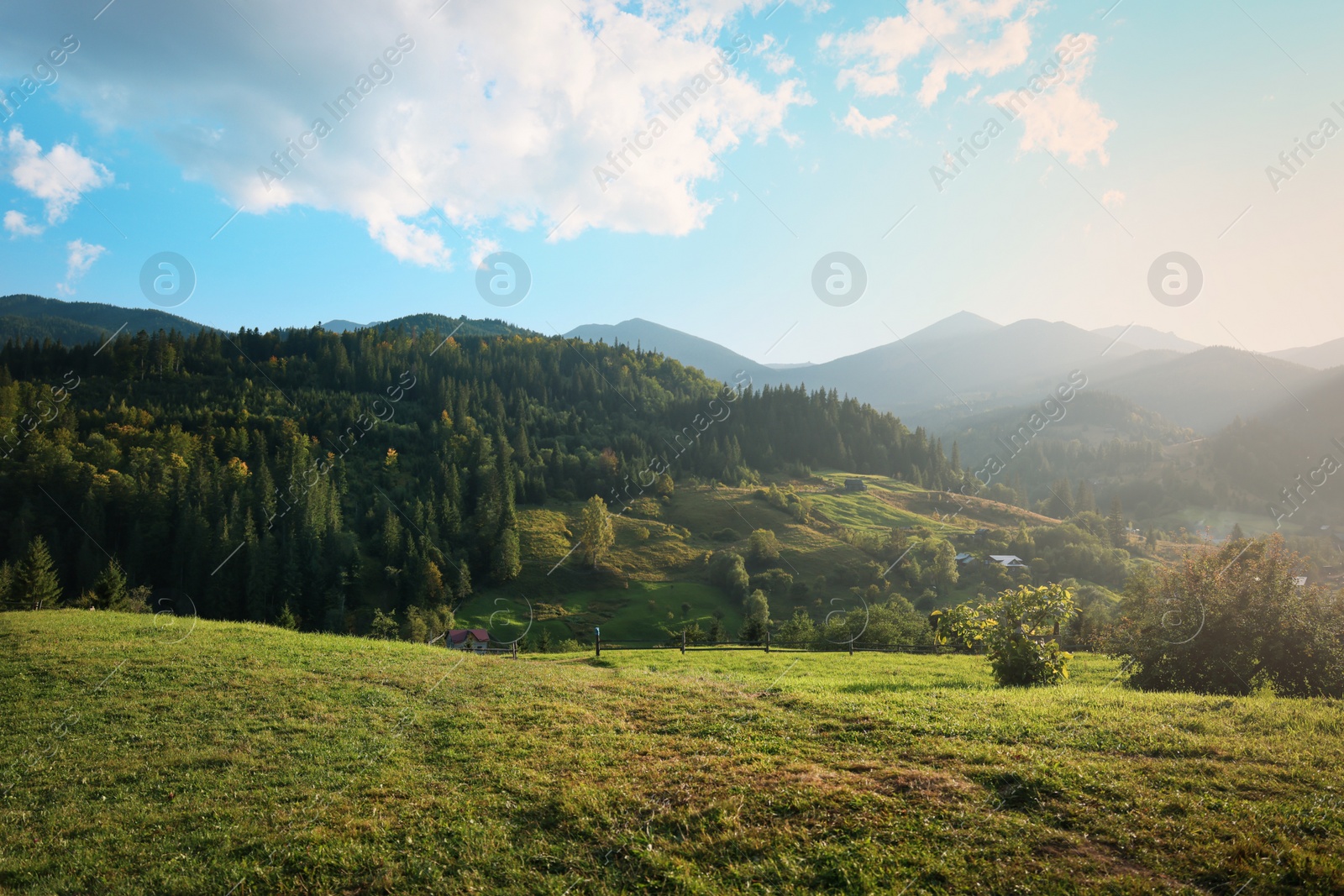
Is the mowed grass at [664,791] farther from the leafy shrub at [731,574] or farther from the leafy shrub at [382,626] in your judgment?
the leafy shrub at [731,574]

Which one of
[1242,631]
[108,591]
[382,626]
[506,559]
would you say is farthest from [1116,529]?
[108,591]

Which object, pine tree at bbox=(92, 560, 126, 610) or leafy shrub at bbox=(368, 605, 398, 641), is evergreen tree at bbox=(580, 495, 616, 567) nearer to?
leafy shrub at bbox=(368, 605, 398, 641)

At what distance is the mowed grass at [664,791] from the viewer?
8125 millimetres

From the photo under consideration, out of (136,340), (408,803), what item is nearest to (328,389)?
(136,340)

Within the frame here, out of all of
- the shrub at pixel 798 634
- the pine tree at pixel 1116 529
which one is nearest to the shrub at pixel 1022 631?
the shrub at pixel 798 634

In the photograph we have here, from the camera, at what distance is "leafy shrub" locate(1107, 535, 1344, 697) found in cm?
1727

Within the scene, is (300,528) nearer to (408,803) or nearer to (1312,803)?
(408,803)

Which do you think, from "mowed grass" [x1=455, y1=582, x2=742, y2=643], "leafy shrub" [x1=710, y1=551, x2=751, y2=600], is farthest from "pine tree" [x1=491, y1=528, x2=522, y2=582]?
"leafy shrub" [x1=710, y1=551, x2=751, y2=600]

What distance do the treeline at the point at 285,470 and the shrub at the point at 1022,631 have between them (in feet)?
213

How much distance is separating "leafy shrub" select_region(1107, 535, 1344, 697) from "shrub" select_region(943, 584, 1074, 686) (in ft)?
8.49

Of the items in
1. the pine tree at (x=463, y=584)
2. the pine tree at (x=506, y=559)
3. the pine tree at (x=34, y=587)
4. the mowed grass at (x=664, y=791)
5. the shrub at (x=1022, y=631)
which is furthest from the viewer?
the pine tree at (x=506, y=559)

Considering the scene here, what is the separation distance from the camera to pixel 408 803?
11.0 metres

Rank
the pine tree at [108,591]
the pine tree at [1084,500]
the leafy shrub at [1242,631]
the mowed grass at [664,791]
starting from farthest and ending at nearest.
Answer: the pine tree at [1084,500]
the pine tree at [108,591]
the leafy shrub at [1242,631]
the mowed grass at [664,791]

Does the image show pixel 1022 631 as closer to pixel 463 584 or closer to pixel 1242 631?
pixel 1242 631
